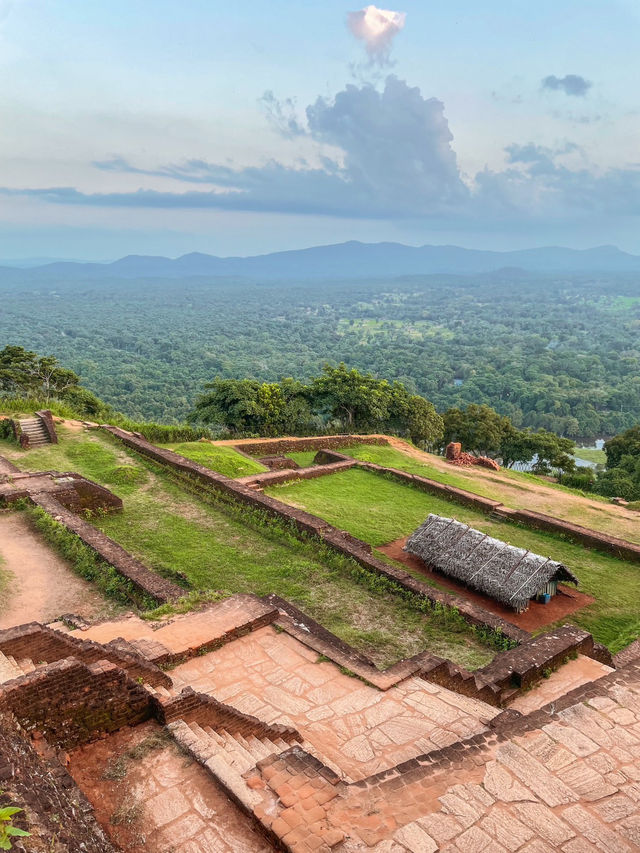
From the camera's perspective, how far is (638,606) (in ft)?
33.9

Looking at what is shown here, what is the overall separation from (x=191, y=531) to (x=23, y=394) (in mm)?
18231

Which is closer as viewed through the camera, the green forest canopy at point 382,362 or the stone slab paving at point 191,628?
the stone slab paving at point 191,628

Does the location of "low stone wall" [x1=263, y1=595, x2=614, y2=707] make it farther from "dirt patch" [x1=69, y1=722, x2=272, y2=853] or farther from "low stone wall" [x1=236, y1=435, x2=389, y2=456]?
"low stone wall" [x1=236, y1=435, x2=389, y2=456]

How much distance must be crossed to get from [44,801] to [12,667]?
236cm

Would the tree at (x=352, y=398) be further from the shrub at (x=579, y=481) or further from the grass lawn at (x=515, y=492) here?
the shrub at (x=579, y=481)

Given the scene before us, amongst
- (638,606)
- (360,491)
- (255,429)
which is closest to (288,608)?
(638,606)

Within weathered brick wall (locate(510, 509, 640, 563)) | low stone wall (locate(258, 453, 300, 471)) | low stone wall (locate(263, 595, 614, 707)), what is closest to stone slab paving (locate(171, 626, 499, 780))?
low stone wall (locate(263, 595, 614, 707))

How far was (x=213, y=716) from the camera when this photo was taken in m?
5.44

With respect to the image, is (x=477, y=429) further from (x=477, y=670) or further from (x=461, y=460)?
(x=477, y=670)

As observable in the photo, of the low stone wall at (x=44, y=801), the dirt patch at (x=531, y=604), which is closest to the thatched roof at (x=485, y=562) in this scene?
the dirt patch at (x=531, y=604)

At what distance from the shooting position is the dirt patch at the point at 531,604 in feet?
31.6

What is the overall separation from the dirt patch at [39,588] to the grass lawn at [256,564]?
150cm

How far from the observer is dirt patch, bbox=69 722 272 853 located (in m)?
3.96

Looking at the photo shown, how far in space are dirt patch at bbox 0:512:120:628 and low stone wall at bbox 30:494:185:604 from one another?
48cm
